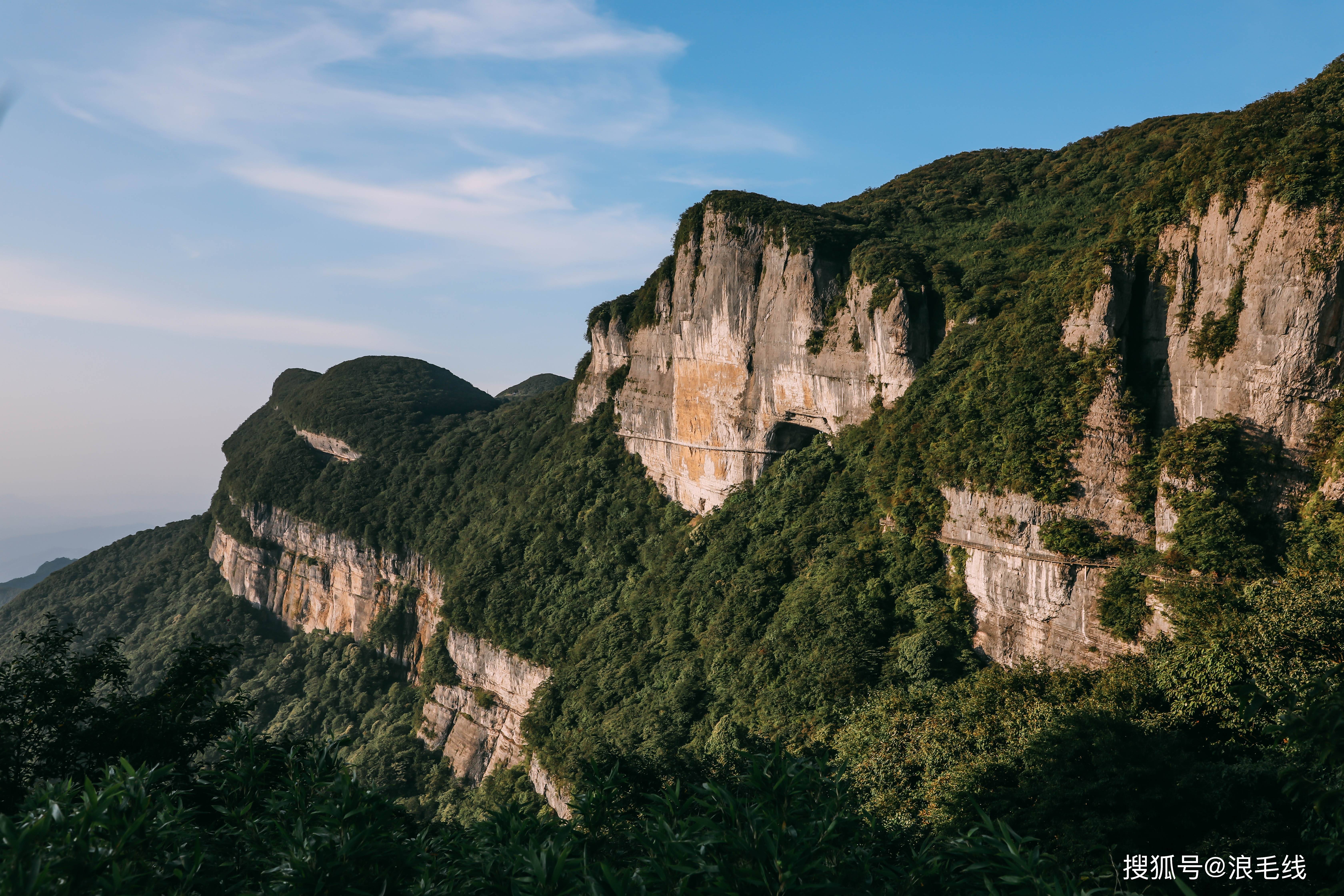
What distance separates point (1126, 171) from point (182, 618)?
306ft

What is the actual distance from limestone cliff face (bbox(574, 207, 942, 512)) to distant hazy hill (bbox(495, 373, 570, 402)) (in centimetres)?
6454

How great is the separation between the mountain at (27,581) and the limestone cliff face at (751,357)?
320 ft

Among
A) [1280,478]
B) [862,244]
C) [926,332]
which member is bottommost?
[1280,478]

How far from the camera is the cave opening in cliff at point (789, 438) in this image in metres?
40.3

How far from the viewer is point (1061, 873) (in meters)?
9.77

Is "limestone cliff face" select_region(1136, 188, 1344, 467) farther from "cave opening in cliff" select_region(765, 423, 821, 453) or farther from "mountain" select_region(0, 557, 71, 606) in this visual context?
"mountain" select_region(0, 557, 71, 606)

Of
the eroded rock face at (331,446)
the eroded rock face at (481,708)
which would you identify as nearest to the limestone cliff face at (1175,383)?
the eroded rock face at (481,708)

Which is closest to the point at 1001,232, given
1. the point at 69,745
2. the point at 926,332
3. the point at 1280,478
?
the point at 926,332

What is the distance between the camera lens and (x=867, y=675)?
87.0 ft

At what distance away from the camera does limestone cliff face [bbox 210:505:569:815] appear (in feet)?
154

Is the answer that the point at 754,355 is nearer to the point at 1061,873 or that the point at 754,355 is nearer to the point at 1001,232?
the point at 1001,232

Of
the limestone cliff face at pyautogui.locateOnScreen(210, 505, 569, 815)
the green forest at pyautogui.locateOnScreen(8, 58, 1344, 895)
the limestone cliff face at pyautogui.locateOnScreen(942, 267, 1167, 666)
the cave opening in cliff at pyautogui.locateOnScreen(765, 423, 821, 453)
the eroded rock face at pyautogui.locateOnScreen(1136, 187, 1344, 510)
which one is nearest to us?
the green forest at pyautogui.locateOnScreen(8, 58, 1344, 895)

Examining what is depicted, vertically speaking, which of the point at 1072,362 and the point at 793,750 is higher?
the point at 1072,362

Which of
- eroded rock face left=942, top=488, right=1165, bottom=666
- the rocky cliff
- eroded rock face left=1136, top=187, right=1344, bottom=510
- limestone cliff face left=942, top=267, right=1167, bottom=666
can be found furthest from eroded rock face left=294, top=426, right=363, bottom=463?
eroded rock face left=1136, top=187, right=1344, bottom=510
